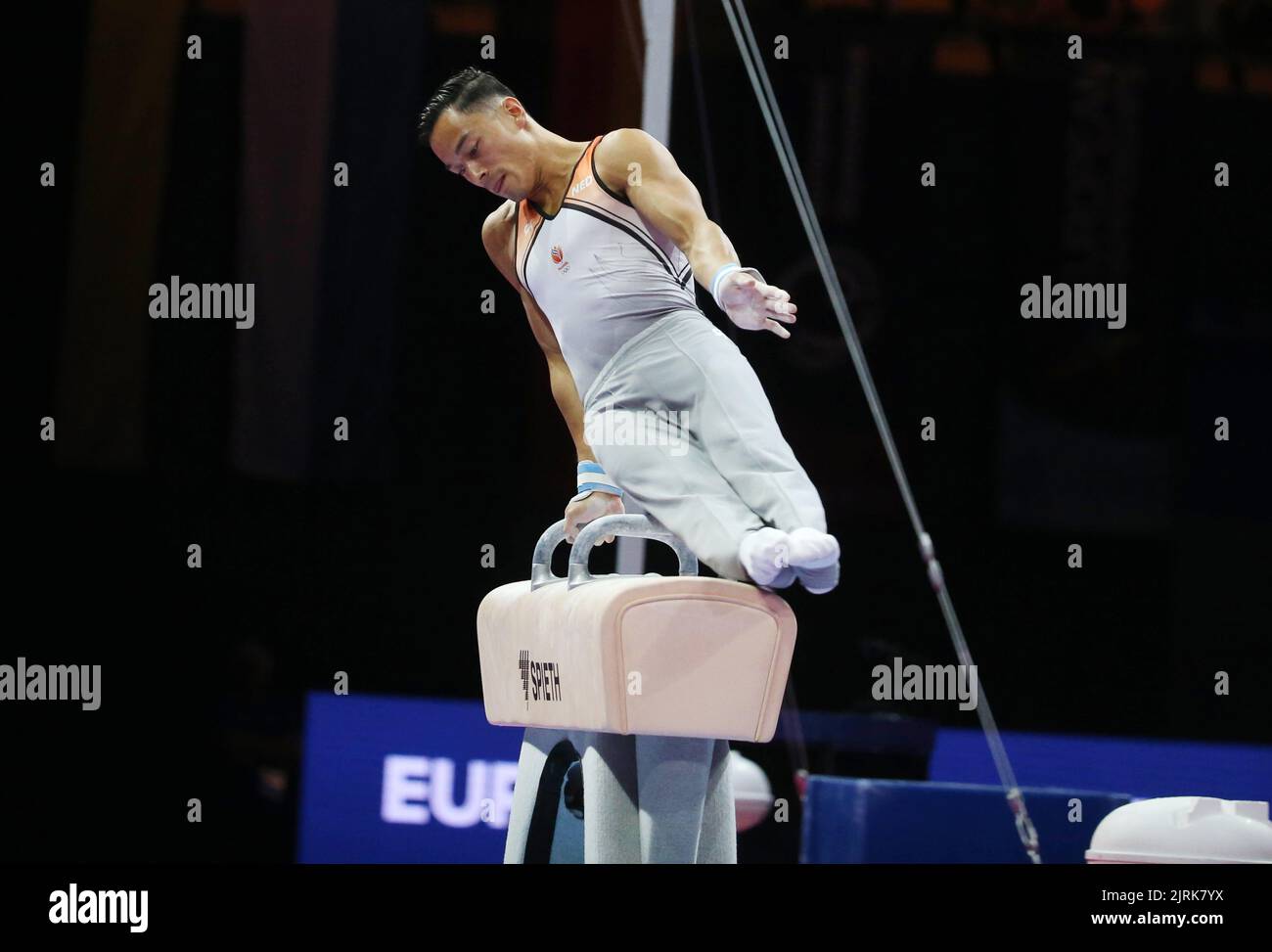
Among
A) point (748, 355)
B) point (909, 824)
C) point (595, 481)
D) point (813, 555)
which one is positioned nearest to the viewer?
point (813, 555)

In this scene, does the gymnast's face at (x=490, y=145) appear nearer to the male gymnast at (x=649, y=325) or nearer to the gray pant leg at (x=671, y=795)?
the male gymnast at (x=649, y=325)

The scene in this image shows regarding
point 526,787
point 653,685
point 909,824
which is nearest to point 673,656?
point 653,685

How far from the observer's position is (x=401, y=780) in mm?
5641

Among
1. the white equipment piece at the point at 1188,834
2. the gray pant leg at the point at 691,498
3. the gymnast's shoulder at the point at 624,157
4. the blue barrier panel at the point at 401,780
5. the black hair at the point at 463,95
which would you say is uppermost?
the black hair at the point at 463,95

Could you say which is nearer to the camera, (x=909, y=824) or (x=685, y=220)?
(x=685, y=220)

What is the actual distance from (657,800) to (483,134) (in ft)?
4.18

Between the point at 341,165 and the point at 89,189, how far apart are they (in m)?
0.92

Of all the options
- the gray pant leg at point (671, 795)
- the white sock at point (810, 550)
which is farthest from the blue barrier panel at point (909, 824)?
the white sock at point (810, 550)

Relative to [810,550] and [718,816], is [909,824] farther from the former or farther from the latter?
A: [810,550]

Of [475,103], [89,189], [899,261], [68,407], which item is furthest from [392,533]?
[475,103]

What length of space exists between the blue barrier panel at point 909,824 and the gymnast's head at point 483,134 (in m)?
1.82

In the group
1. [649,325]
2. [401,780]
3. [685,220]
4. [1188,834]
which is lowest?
[401,780]

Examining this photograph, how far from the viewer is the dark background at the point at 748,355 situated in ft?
19.5
